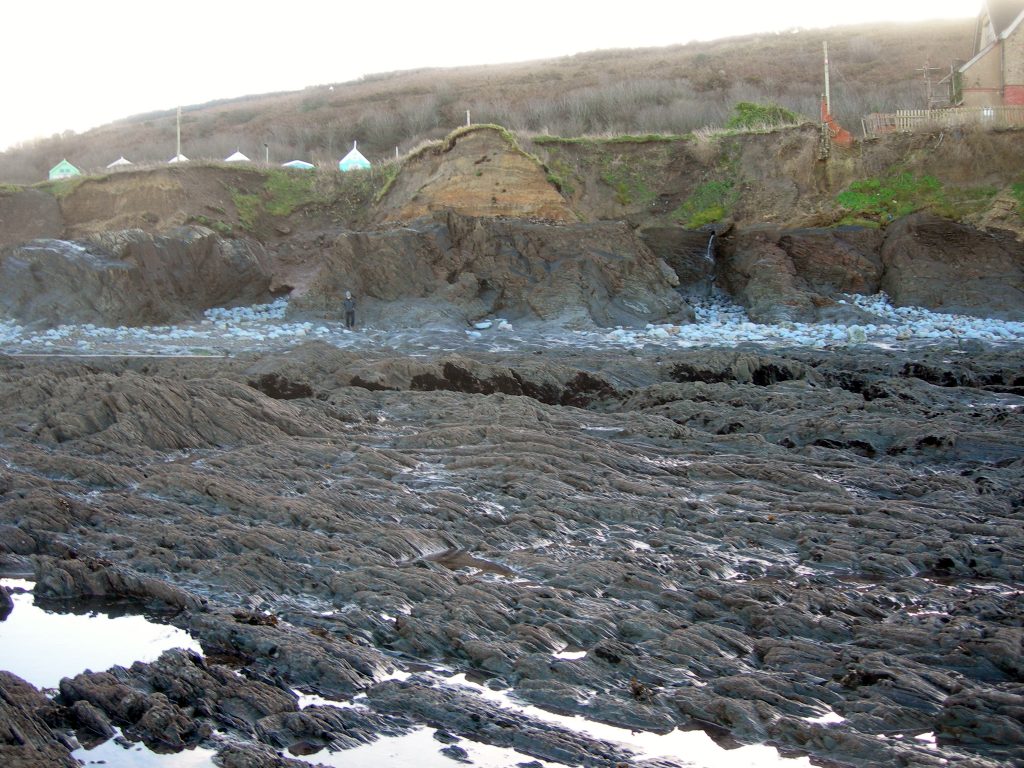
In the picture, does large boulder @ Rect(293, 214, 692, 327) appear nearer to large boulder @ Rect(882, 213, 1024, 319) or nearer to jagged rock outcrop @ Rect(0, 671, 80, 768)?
large boulder @ Rect(882, 213, 1024, 319)

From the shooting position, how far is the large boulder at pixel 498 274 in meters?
22.5

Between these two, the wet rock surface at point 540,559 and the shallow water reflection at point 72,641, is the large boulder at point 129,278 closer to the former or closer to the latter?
the wet rock surface at point 540,559

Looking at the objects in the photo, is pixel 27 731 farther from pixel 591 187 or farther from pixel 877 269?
pixel 591 187

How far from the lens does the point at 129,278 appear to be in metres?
24.0

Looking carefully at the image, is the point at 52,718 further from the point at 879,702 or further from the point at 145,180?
the point at 145,180

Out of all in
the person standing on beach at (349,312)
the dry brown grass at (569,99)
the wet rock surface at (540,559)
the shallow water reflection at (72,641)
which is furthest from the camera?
the dry brown grass at (569,99)

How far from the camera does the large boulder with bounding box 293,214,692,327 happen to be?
22.5 meters

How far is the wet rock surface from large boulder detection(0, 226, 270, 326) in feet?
38.1

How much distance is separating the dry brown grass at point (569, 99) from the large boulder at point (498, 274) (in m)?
15.3

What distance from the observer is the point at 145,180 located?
28.9 meters

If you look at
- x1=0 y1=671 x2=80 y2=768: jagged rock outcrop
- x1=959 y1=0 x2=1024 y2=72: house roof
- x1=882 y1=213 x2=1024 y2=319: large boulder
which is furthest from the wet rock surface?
x1=959 y1=0 x2=1024 y2=72: house roof

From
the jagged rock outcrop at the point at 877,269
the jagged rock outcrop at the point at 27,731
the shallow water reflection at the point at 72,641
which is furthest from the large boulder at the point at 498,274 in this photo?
the jagged rock outcrop at the point at 27,731

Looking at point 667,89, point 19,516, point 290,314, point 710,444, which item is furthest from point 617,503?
point 667,89

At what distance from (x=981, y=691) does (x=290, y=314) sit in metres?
20.6
